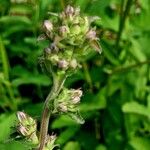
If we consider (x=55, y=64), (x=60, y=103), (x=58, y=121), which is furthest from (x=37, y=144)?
(x=58, y=121)

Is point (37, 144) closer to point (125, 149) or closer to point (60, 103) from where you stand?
point (60, 103)

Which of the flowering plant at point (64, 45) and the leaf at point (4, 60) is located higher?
the flowering plant at point (64, 45)

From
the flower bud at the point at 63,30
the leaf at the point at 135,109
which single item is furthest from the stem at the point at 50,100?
the leaf at the point at 135,109

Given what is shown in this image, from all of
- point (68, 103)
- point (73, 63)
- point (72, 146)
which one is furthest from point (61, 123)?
point (73, 63)

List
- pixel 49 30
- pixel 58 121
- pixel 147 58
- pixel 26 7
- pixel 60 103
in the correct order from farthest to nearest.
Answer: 1. pixel 26 7
2. pixel 147 58
3. pixel 58 121
4. pixel 60 103
5. pixel 49 30

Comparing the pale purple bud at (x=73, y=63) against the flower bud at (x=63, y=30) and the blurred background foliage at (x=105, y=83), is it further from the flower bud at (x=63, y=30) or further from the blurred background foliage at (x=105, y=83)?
the blurred background foliage at (x=105, y=83)

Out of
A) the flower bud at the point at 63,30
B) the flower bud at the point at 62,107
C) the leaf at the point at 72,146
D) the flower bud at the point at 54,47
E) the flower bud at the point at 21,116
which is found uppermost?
the flower bud at the point at 63,30

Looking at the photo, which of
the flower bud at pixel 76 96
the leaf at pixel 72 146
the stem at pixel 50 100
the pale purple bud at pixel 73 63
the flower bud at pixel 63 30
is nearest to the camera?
the flower bud at pixel 63 30
